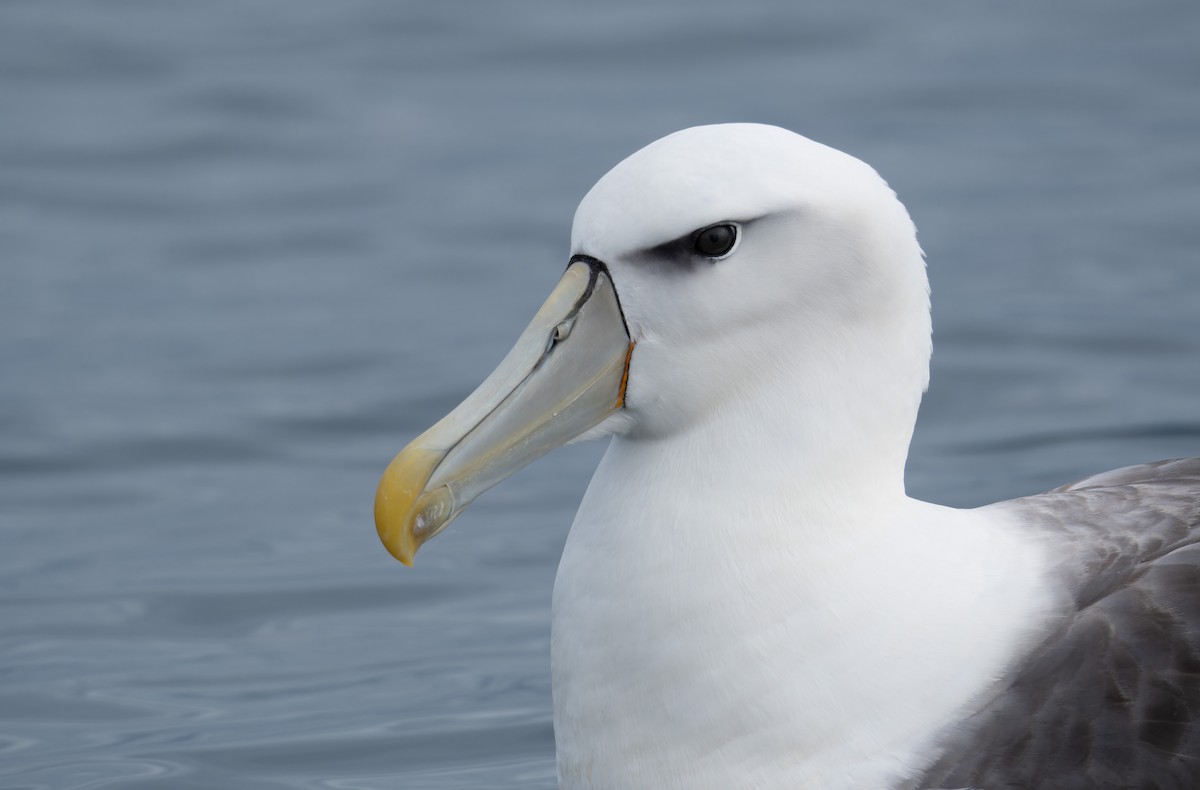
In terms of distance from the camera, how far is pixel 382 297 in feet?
31.1

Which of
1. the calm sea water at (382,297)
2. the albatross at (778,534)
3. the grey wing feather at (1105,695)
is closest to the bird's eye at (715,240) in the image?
the albatross at (778,534)

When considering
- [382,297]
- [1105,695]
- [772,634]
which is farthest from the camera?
[382,297]

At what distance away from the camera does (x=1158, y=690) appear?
4.19 metres

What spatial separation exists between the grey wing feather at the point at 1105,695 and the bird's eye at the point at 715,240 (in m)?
0.95

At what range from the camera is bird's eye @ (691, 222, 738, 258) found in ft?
13.8

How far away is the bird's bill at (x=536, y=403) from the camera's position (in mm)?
4285

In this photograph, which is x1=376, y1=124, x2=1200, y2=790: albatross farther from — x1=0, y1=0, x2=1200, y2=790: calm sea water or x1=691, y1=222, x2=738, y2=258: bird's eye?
x1=0, y1=0, x2=1200, y2=790: calm sea water

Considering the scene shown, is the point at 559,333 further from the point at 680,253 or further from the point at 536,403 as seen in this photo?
the point at 680,253

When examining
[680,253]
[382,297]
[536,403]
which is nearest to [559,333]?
[536,403]

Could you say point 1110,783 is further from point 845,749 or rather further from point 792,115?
point 792,115

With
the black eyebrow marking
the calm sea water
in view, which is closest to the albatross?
the black eyebrow marking

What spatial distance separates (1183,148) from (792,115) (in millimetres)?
1873

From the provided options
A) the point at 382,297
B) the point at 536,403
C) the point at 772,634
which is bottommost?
the point at 382,297

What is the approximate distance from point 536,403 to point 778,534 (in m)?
0.53
